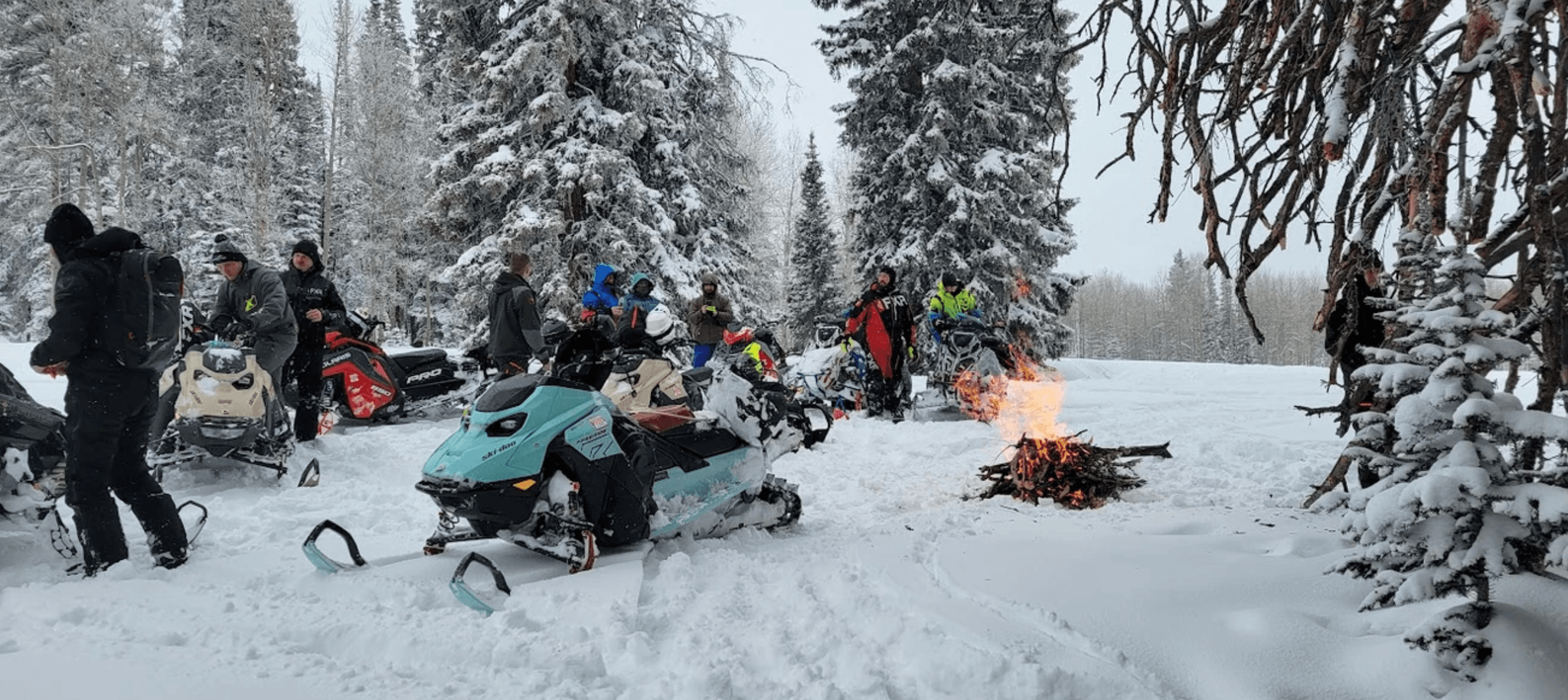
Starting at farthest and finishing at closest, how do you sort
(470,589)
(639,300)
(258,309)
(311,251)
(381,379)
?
(639,300), (381,379), (311,251), (258,309), (470,589)

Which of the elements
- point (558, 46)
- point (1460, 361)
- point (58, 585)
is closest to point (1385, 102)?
point (1460, 361)

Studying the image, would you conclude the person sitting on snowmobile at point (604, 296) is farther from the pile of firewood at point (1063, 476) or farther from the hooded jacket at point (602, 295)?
the pile of firewood at point (1063, 476)

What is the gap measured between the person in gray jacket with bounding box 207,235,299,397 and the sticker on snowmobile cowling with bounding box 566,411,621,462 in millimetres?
3706

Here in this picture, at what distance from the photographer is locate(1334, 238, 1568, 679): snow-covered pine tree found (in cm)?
206

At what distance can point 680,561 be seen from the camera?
3486 mm

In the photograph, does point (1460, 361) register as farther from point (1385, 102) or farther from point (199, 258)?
point (199, 258)

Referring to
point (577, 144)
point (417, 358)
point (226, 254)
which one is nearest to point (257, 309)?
point (226, 254)

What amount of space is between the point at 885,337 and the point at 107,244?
7184mm

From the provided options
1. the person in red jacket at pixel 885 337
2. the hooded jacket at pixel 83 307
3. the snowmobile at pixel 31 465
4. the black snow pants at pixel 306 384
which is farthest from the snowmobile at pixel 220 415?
the person in red jacket at pixel 885 337

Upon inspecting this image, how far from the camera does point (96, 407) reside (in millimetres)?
3541

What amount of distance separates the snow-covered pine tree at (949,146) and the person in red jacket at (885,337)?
704 centimetres

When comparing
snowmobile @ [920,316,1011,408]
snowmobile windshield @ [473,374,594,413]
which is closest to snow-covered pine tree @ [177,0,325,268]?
snowmobile @ [920,316,1011,408]

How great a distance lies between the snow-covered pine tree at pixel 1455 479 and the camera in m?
2.06

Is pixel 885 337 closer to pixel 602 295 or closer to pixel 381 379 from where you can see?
pixel 602 295
